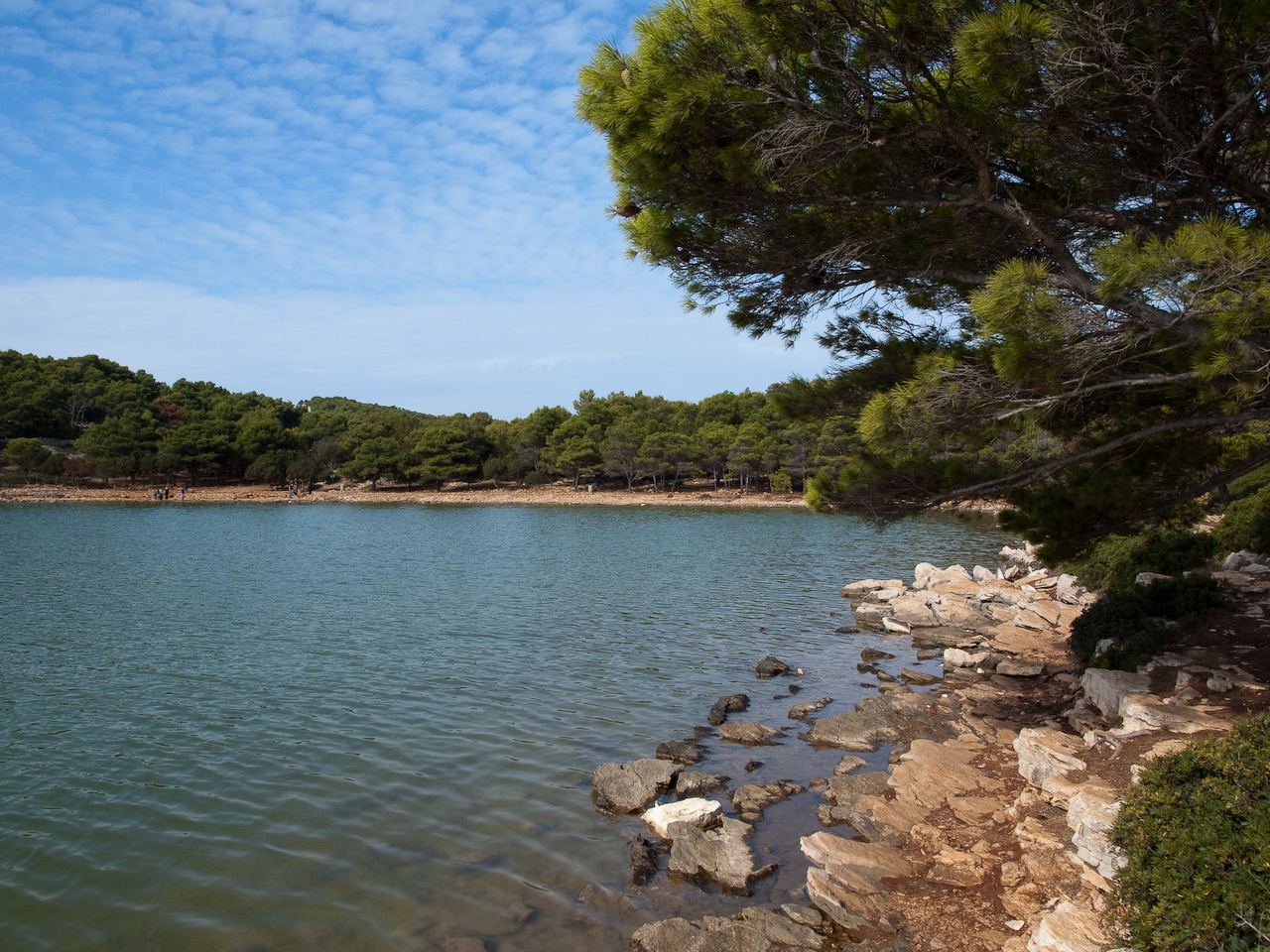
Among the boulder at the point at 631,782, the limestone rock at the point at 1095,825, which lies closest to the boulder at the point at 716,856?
the boulder at the point at 631,782

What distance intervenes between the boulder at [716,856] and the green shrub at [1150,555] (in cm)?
895

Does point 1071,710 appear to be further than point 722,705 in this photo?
No

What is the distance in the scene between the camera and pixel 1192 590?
9.95m

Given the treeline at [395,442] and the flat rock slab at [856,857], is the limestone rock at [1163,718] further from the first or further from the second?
the treeline at [395,442]

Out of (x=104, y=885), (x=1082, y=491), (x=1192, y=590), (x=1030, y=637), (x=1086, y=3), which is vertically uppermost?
(x=1086, y=3)

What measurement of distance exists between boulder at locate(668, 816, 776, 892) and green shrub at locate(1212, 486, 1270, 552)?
11.6m

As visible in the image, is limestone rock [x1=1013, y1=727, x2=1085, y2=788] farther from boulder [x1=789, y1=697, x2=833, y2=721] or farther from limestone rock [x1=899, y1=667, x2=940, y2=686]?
limestone rock [x1=899, y1=667, x2=940, y2=686]

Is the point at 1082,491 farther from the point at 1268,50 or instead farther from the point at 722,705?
the point at 722,705

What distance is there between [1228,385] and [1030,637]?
9.19m

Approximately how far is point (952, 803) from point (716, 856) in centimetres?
238

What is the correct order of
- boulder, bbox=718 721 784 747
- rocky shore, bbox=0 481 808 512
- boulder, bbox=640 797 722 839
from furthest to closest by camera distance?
rocky shore, bbox=0 481 808 512
boulder, bbox=718 721 784 747
boulder, bbox=640 797 722 839

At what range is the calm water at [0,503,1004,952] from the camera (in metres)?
6.17

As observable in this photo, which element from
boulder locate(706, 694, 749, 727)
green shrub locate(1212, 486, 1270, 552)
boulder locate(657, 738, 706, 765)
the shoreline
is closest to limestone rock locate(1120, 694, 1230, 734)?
boulder locate(657, 738, 706, 765)

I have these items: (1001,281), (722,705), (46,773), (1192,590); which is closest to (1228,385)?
(1001,281)
